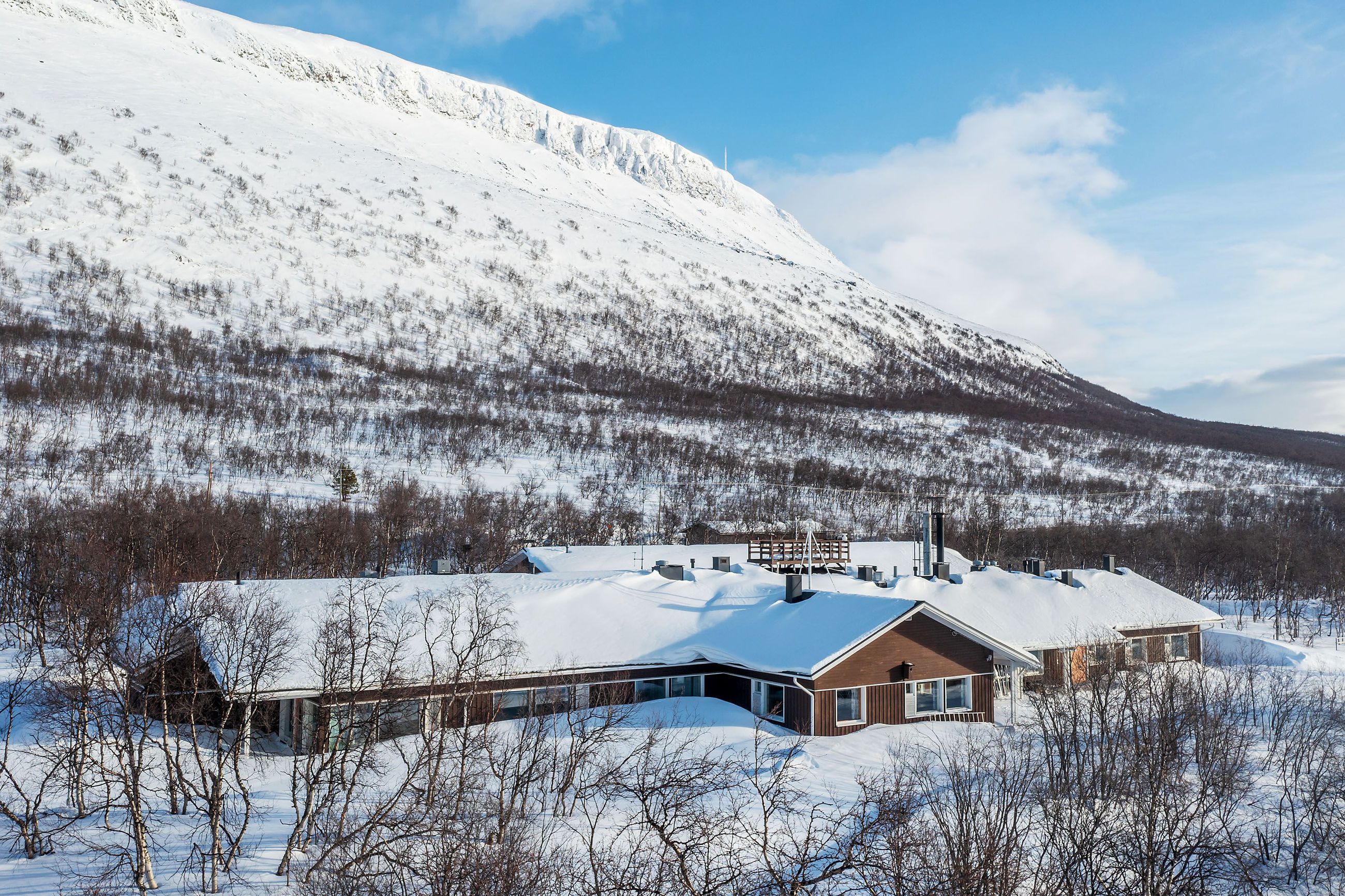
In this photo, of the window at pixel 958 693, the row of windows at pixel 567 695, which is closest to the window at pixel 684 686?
the row of windows at pixel 567 695

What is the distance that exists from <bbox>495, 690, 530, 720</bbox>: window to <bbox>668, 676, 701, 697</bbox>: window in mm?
5147

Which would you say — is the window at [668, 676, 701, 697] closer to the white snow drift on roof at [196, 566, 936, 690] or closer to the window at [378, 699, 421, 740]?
the white snow drift on roof at [196, 566, 936, 690]

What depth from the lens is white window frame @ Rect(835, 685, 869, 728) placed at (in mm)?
29219

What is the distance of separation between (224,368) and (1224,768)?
350 feet

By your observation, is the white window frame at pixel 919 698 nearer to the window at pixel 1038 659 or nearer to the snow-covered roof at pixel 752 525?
the window at pixel 1038 659

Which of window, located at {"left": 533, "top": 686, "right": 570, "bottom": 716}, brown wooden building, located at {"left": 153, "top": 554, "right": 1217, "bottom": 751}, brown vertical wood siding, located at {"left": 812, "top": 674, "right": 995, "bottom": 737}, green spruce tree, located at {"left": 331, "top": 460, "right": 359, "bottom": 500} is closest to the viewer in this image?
brown wooden building, located at {"left": 153, "top": 554, "right": 1217, "bottom": 751}

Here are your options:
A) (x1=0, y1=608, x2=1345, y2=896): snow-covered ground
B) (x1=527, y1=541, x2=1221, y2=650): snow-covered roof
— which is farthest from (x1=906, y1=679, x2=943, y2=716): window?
(x1=527, y1=541, x2=1221, y2=650): snow-covered roof

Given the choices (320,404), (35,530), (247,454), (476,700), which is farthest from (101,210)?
(476,700)

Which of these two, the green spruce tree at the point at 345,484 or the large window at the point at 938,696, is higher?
the green spruce tree at the point at 345,484

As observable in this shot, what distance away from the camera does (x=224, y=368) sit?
104688 mm

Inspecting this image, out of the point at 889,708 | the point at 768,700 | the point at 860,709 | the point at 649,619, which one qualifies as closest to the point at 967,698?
the point at 889,708

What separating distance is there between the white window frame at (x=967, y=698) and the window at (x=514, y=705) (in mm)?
14495

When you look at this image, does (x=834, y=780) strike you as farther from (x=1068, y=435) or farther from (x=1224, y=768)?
(x=1068, y=435)

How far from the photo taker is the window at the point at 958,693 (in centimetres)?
3177
